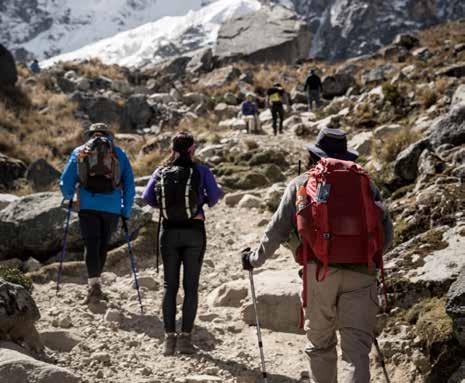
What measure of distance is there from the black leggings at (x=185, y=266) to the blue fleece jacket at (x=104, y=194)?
1178 millimetres

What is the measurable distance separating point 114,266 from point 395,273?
12.3ft

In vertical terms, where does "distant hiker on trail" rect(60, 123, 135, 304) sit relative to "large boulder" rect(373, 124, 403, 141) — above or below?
above

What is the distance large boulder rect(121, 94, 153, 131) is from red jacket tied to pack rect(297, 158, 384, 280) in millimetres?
18682

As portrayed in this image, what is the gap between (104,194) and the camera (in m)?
6.14

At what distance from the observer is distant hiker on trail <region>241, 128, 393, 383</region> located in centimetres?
369

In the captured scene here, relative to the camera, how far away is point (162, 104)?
81.5ft

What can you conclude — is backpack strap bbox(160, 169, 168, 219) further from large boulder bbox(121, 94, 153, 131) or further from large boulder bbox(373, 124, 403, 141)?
large boulder bbox(121, 94, 153, 131)

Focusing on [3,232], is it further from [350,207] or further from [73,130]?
[73,130]

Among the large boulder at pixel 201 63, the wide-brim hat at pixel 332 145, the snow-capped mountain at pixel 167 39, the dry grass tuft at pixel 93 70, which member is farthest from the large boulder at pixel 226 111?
the snow-capped mountain at pixel 167 39

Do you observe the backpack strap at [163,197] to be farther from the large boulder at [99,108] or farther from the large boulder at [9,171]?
the large boulder at [99,108]

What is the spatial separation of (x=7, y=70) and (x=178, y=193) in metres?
19.6

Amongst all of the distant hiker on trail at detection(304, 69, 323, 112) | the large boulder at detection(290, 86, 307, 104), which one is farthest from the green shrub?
the large boulder at detection(290, 86, 307, 104)

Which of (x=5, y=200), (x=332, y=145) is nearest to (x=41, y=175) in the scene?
(x=5, y=200)

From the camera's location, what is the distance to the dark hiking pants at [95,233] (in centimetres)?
608
